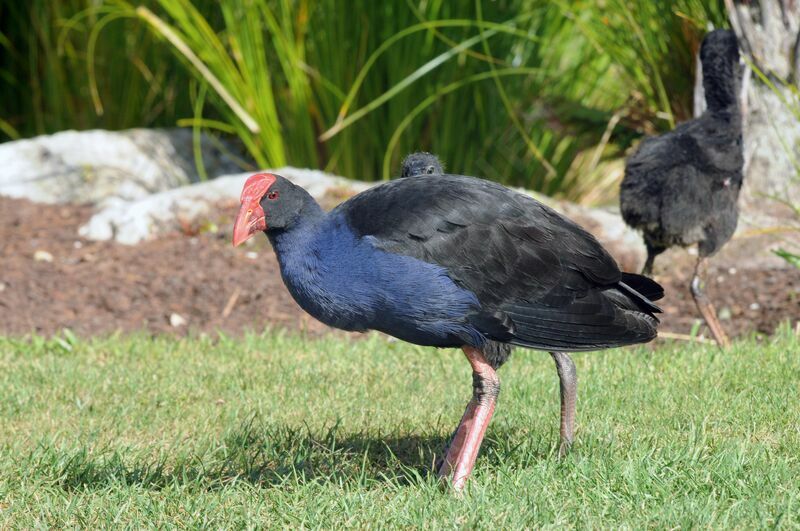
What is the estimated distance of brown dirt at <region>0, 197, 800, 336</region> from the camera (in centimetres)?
610

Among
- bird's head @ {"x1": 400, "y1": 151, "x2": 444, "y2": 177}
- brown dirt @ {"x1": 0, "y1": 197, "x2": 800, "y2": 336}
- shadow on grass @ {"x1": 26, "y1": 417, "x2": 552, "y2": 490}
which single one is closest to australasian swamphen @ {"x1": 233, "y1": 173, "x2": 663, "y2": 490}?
shadow on grass @ {"x1": 26, "y1": 417, "x2": 552, "y2": 490}

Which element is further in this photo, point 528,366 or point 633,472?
point 528,366

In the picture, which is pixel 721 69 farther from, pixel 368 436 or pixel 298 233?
pixel 298 233

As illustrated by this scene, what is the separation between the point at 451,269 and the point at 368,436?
3.64 feet

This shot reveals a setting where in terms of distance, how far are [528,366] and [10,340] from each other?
2781 mm

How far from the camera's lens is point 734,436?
383 centimetres

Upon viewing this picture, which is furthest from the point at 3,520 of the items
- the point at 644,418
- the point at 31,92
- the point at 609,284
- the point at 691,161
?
the point at 31,92

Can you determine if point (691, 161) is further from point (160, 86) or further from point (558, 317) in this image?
point (160, 86)

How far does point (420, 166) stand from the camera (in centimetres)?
448

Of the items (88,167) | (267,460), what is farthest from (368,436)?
(88,167)

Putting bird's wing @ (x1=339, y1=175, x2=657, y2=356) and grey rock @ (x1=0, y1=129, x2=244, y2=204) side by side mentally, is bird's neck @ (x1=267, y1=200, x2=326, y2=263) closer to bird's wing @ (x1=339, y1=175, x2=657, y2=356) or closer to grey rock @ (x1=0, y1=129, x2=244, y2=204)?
bird's wing @ (x1=339, y1=175, x2=657, y2=356)

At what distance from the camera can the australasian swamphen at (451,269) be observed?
3.26m

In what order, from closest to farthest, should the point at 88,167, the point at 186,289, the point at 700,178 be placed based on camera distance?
the point at 700,178
the point at 186,289
the point at 88,167

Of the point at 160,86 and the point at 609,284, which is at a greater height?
the point at 609,284
